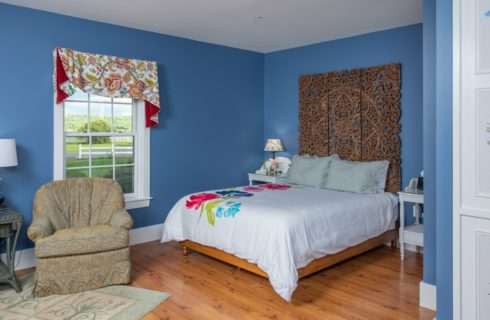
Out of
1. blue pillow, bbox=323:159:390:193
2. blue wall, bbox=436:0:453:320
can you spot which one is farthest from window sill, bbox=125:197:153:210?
blue wall, bbox=436:0:453:320

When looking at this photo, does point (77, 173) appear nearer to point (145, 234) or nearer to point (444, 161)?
point (145, 234)

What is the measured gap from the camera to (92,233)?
11.1 ft

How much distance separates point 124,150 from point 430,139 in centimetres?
333

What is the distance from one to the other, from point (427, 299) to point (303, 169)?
240cm

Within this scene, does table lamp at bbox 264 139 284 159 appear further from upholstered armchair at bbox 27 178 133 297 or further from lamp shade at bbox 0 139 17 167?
lamp shade at bbox 0 139 17 167

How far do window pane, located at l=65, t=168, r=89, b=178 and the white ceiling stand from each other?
5.32 ft

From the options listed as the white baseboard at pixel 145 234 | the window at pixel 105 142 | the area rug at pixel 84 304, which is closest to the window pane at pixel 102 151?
the window at pixel 105 142

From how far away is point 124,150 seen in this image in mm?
4793

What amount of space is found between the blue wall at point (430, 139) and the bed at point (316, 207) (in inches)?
34.4

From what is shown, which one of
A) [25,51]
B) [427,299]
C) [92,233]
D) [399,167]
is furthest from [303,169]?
[25,51]

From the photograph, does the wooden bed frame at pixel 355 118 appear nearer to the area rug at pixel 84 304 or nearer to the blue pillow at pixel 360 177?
the blue pillow at pixel 360 177

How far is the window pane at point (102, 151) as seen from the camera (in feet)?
15.0

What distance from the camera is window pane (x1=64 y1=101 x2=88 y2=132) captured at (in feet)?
14.1

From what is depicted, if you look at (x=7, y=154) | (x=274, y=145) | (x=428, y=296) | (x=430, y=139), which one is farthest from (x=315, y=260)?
(x=7, y=154)
